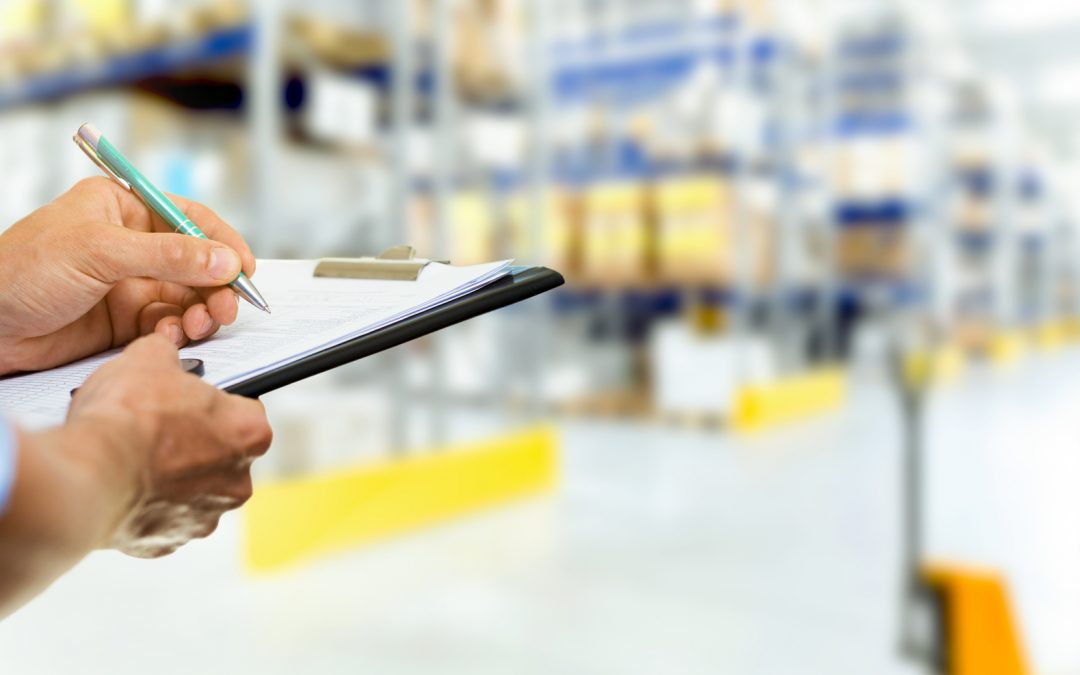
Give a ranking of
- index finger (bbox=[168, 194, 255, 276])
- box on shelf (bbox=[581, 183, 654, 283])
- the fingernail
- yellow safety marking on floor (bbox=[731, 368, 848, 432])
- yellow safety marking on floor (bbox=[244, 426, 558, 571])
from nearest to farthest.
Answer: the fingernail, index finger (bbox=[168, 194, 255, 276]), yellow safety marking on floor (bbox=[244, 426, 558, 571]), yellow safety marking on floor (bbox=[731, 368, 848, 432]), box on shelf (bbox=[581, 183, 654, 283])

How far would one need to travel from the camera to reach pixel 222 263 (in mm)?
712

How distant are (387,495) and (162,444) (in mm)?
2287

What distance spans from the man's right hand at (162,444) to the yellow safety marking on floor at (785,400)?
4.35 m

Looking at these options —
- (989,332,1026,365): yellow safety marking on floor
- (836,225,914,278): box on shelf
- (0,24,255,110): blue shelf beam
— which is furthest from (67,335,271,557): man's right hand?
(989,332,1026,365): yellow safety marking on floor

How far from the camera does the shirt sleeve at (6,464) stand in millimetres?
419

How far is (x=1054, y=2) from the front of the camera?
43.6ft

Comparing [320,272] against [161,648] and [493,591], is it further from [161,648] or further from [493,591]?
[493,591]


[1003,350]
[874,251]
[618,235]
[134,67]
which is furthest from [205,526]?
[1003,350]

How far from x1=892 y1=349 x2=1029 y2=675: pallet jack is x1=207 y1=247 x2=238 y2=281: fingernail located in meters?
1.48

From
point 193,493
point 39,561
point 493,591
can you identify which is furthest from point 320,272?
point 493,591

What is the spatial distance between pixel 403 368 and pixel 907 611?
71.1 inches

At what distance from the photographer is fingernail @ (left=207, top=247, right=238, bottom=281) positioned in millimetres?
708

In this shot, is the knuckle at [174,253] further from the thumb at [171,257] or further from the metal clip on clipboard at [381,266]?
the metal clip on clipboard at [381,266]

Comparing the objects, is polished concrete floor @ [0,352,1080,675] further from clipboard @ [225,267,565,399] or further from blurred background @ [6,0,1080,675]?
clipboard @ [225,267,565,399]
